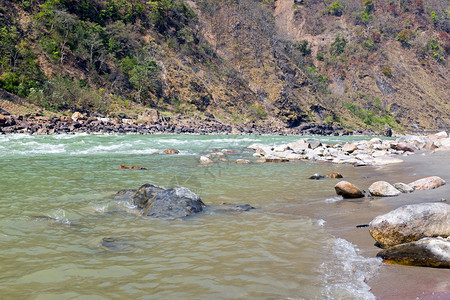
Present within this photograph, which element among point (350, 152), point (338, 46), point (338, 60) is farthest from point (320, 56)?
point (350, 152)

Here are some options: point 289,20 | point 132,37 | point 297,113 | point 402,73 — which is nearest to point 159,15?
point 132,37

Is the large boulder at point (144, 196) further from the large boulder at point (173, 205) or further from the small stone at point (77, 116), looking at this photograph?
the small stone at point (77, 116)

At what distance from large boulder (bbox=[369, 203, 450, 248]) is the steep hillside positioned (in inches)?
1417

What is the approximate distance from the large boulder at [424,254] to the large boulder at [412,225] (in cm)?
35

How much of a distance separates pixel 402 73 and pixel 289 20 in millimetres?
34932

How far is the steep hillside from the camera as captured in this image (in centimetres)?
4031

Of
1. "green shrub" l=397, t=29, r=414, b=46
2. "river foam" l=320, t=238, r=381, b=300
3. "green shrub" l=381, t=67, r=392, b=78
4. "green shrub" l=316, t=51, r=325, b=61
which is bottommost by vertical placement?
"river foam" l=320, t=238, r=381, b=300

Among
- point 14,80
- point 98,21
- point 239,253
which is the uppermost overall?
point 98,21

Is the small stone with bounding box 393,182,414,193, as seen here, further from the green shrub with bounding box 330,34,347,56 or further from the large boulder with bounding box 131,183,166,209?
the green shrub with bounding box 330,34,347,56

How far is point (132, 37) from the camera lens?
2024 inches

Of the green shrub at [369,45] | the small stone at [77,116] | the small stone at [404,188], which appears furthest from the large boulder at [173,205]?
the green shrub at [369,45]

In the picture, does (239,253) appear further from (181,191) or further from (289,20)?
(289,20)

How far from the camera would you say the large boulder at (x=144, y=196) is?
19.3 feet

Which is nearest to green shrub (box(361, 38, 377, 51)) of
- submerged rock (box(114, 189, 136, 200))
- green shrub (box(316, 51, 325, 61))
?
green shrub (box(316, 51, 325, 61))
